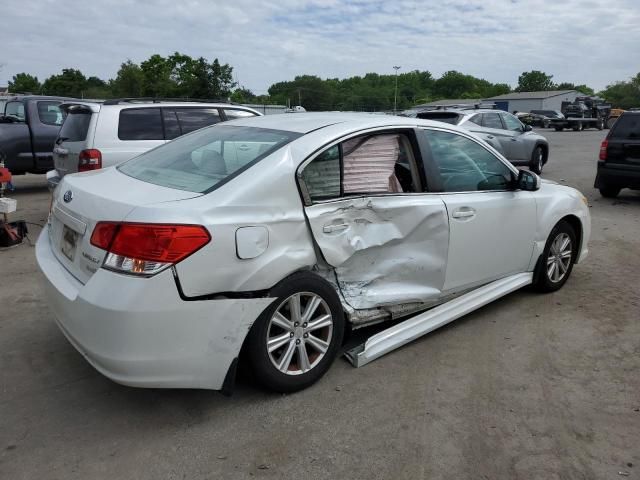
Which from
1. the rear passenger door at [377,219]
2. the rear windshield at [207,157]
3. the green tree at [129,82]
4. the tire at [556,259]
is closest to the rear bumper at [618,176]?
the tire at [556,259]

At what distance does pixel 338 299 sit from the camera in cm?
326

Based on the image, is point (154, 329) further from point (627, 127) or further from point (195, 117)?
point (627, 127)

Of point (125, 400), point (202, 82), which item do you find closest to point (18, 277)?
point (125, 400)

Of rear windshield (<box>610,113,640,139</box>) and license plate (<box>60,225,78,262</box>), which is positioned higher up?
rear windshield (<box>610,113,640,139</box>)

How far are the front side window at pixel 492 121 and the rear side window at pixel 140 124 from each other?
8.47 metres

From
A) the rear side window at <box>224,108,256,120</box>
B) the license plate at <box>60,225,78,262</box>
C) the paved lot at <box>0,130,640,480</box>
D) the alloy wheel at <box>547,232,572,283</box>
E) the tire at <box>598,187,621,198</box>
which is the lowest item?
the paved lot at <box>0,130,640,480</box>

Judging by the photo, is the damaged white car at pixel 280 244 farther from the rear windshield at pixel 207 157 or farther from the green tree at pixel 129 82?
the green tree at pixel 129 82

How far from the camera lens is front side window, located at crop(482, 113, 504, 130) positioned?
43.3ft

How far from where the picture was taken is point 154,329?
2568mm

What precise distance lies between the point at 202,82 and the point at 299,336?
56983 mm

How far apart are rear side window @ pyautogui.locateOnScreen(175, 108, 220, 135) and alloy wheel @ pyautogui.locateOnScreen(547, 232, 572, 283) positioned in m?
5.07

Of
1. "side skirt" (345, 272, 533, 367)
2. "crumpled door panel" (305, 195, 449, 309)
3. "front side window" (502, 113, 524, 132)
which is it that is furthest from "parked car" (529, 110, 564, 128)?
"crumpled door panel" (305, 195, 449, 309)

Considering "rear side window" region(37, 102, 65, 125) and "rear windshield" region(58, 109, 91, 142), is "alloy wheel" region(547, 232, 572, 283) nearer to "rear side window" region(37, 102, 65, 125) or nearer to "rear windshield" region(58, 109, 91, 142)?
"rear windshield" region(58, 109, 91, 142)

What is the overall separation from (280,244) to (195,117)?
549cm
